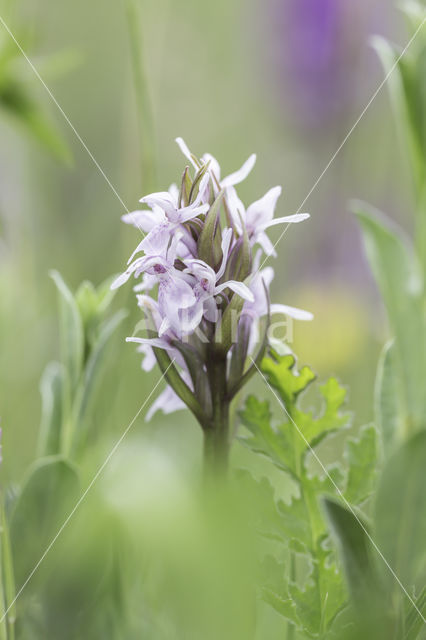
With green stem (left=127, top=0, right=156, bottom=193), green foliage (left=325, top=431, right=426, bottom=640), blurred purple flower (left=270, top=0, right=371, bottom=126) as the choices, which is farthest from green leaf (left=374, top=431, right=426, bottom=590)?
blurred purple flower (left=270, top=0, right=371, bottom=126)

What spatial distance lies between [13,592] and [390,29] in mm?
1204

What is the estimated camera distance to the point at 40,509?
0.35 m

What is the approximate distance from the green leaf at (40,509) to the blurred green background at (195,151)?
61mm

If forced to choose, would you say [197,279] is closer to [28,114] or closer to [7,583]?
[7,583]

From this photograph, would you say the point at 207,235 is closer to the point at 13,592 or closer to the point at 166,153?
the point at 13,592

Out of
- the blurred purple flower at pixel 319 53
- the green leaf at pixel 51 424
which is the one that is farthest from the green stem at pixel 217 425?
the blurred purple flower at pixel 319 53

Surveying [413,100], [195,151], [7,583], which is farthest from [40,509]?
[195,151]

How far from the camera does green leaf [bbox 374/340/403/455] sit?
0.35 meters

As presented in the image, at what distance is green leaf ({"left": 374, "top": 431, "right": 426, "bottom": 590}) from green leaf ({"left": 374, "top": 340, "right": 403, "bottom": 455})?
0.07m

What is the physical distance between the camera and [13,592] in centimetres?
33

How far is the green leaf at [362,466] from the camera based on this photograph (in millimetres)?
315

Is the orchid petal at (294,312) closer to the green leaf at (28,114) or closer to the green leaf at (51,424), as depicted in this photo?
the green leaf at (51,424)

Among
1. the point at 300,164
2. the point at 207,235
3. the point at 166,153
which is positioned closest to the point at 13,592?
the point at 207,235

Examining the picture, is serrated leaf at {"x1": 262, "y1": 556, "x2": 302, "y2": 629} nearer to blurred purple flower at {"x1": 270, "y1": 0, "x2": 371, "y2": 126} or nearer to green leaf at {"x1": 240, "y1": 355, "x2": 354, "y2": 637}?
green leaf at {"x1": 240, "y1": 355, "x2": 354, "y2": 637}
